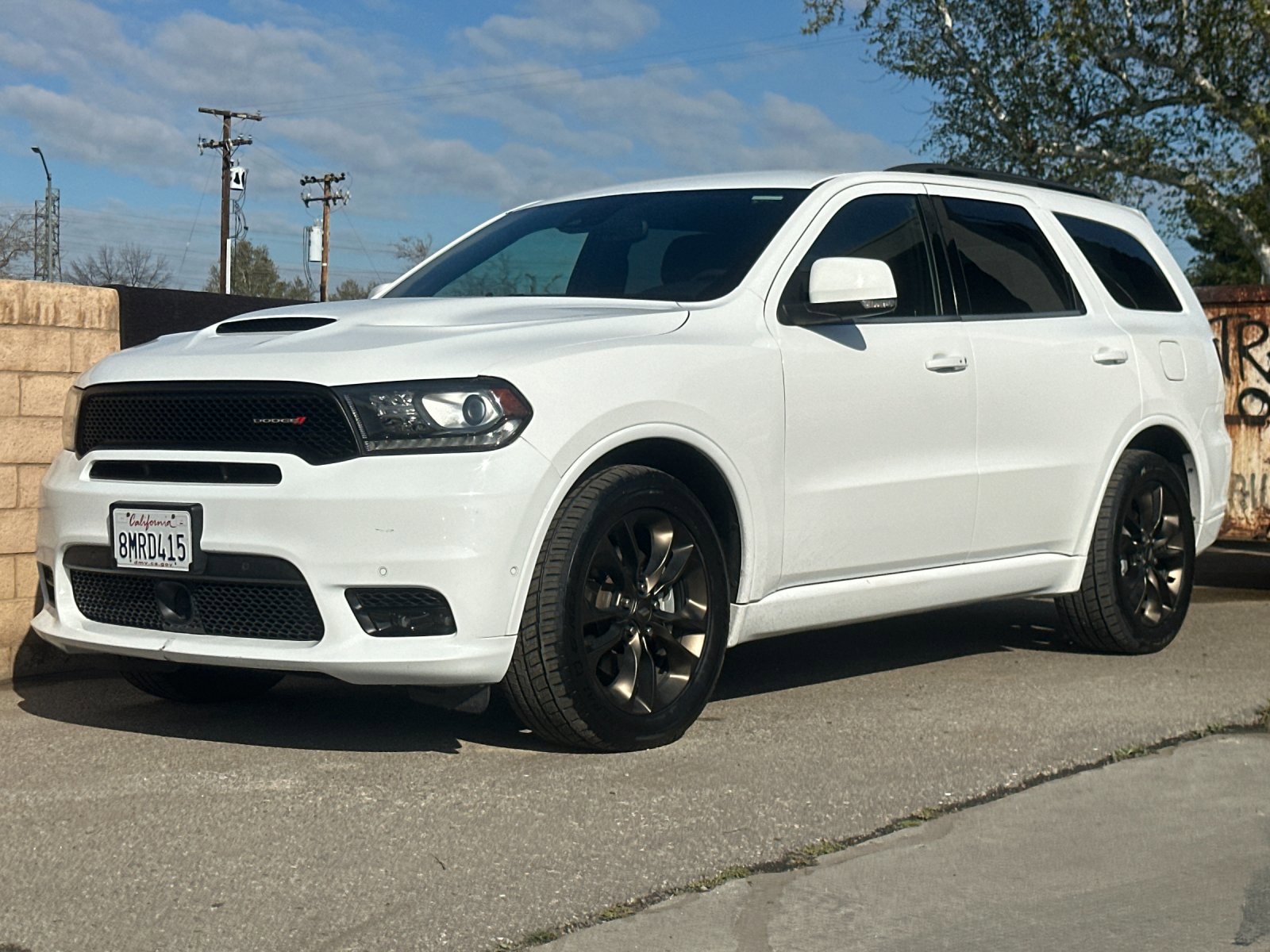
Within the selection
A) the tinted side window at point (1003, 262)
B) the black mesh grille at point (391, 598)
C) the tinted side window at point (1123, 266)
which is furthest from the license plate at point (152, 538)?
the tinted side window at point (1123, 266)

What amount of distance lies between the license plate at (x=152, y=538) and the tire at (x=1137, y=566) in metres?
3.62

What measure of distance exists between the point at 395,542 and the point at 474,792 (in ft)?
2.30

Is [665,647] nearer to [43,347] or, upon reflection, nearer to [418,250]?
[43,347]

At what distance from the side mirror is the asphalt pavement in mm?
1356

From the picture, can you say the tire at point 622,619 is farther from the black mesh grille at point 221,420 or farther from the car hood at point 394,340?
the black mesh grille at point 221,420

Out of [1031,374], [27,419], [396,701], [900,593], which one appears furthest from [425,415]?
[1031,374]

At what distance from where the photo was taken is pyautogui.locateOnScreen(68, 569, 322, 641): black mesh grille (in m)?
4.52

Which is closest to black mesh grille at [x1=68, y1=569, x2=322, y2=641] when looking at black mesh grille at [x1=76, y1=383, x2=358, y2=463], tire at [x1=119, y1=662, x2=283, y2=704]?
black mesh grille at [x1=76, y1=383, x2=358, y2=463]

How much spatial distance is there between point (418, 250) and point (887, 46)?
1407 inches

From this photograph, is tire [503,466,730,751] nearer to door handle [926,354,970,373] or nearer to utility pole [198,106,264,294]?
door handle [926,354,970,373]

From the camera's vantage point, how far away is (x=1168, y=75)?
89.2 feet

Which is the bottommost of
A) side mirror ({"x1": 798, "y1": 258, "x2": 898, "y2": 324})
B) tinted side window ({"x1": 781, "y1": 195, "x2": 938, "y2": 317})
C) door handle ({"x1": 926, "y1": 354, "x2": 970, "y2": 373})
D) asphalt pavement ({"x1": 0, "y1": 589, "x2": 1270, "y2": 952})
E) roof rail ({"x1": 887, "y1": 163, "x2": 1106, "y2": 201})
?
asphalt pavement ({"x1": 0, "y1": 589, "x2": 1270, "y2": 952})

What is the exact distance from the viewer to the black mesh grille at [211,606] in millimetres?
4516

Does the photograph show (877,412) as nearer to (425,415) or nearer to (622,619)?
(622,619)
